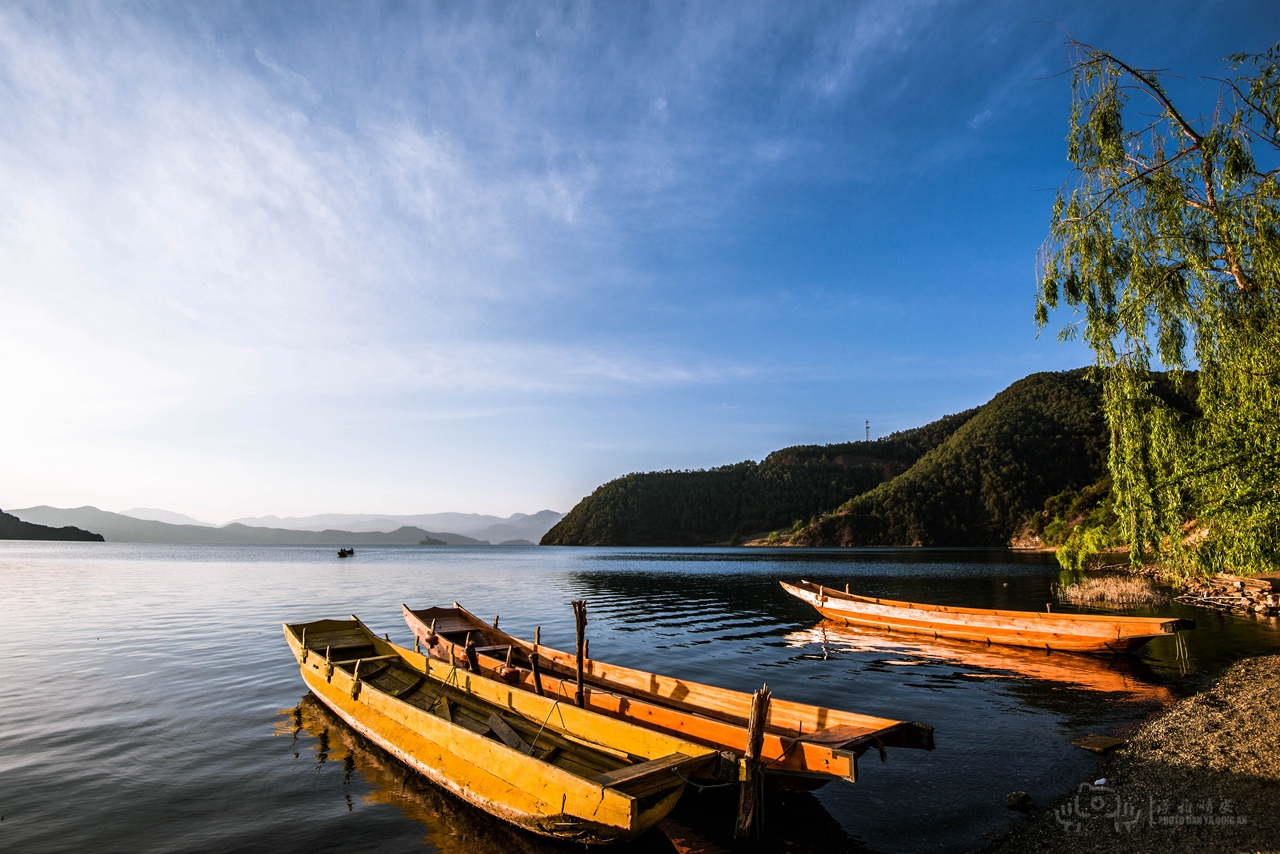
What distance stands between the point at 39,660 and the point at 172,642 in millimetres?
4005

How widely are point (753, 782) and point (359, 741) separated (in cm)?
911

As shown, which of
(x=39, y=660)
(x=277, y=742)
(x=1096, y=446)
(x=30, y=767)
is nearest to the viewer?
(x=30, y=767)

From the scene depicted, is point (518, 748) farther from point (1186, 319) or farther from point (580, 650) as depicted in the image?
point (1186, 319)

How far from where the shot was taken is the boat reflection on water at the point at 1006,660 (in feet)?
52.7

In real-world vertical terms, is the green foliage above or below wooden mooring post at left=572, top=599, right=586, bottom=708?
above

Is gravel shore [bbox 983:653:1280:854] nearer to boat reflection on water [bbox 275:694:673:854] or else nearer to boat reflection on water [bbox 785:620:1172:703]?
boat reflection on water [bbox 785:620:1172:703]

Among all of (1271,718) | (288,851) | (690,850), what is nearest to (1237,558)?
(1271,718)

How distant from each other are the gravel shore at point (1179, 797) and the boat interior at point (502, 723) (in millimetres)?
4692

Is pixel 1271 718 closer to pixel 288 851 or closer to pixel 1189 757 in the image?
pixel 1189 757

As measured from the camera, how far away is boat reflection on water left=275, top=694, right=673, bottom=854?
330 inches

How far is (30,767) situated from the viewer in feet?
37.3
